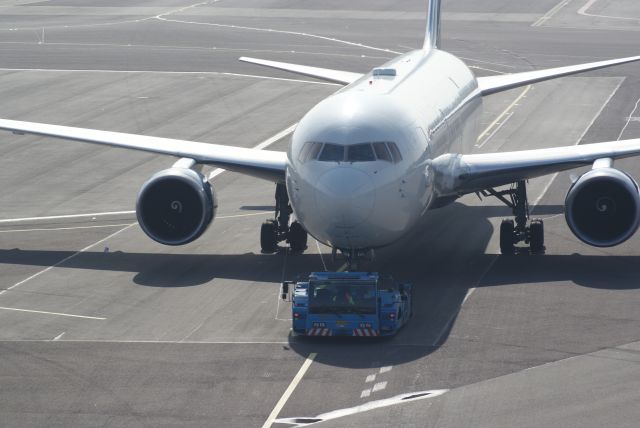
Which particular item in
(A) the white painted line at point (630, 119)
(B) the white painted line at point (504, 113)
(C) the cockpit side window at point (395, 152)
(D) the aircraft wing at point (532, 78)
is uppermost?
(C) the cockpit side window at point (395, 152)

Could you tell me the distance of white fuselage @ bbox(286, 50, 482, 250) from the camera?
97.6ft

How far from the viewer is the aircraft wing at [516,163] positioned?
35.3m

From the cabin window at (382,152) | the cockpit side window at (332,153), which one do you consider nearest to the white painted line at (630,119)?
the cabin window at (382,152)

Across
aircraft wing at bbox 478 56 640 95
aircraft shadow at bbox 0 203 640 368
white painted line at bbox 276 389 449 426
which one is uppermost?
aircraft wing at bbox 478 56 640 95

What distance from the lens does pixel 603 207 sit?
34.3 metres

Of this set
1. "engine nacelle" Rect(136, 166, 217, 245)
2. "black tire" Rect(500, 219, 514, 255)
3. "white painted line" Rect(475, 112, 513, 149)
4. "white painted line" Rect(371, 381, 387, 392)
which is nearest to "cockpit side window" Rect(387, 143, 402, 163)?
"black tire" Rect(500, 219, 514, 255)

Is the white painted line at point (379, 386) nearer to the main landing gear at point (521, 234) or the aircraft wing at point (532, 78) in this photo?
the main landing gear at point (521, 234)

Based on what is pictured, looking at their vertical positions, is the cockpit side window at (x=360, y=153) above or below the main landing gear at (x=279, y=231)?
above

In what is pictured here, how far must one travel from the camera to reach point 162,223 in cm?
3594

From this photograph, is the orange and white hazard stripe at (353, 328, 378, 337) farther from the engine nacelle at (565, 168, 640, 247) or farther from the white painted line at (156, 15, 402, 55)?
the white painted line at (156, 15, 402, 55)

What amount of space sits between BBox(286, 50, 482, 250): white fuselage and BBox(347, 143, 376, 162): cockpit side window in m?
0.02

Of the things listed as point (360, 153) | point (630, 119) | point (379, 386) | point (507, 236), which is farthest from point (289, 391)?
point (630, 119)

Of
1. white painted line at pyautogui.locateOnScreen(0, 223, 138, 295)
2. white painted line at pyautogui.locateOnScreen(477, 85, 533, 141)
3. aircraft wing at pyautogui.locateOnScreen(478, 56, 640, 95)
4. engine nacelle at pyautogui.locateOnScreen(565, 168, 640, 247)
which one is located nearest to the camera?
engine nacelle at pyautogui.locateOnScreen(565, 168, 640, 247)

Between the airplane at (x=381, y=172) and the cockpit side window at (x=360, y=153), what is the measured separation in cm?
3
